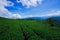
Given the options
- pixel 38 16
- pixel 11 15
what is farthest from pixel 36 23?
pixel 11 15

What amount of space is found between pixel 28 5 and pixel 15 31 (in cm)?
66

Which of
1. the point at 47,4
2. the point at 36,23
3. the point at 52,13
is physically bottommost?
the point at 36,23

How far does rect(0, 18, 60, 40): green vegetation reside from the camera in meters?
2.98

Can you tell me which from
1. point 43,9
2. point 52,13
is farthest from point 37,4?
point 52,13

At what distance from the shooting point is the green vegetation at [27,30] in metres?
2.98

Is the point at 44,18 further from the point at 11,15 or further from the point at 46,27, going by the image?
the point at 11,15

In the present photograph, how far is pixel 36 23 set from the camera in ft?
10.2

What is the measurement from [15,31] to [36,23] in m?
0.49

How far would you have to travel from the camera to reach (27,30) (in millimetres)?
3035

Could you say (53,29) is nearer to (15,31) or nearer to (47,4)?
(47,4)

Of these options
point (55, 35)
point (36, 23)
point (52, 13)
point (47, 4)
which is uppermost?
point (47, 4)

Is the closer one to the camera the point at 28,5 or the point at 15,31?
the point at 15,31

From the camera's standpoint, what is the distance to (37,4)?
10.5 ft

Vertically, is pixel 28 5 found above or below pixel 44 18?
above
